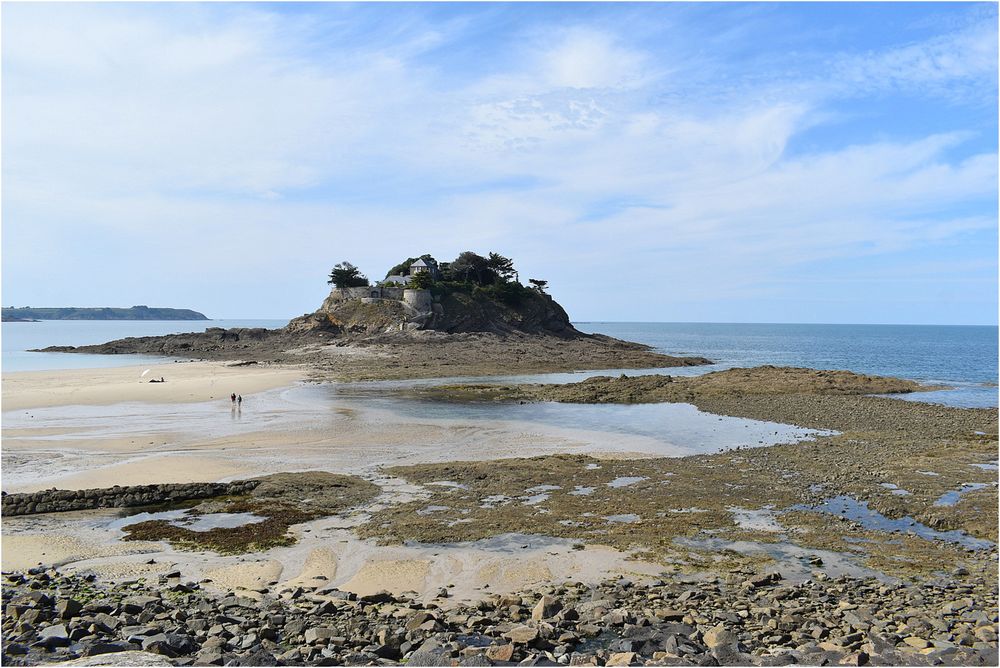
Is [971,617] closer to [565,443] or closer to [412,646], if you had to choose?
[412,646]

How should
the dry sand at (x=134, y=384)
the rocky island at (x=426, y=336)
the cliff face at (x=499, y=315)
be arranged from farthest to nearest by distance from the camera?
the cliff face at (x=499, y=315) → the rocky island at (x=426, y=336) → the dry sand at (x=134, y=384)

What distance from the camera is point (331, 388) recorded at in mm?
43812

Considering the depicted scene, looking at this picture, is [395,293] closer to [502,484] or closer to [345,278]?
[345,278]

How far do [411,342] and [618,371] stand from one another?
2582cm

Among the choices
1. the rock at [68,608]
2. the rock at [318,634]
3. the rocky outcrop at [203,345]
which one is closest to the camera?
the rock at [318,634]

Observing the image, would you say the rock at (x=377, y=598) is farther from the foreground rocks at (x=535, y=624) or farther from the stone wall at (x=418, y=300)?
the stone wall at (x=418, y=300)

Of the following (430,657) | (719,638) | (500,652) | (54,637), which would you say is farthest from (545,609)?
(54,637)

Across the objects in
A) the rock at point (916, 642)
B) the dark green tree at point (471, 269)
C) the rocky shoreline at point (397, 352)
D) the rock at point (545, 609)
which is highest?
the dark green tree at point (471, 269)

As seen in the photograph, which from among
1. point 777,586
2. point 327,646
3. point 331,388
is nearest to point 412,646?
point 327,646

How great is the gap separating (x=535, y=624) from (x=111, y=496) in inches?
509

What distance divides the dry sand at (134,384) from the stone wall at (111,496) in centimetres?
2217

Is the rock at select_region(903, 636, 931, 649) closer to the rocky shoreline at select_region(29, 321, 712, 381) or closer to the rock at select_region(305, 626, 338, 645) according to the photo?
the rock at select_region(305, 626, 338, 645)

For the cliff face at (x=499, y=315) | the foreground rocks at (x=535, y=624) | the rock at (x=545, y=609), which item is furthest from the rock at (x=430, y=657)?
the cliff face at (x=499, y=315)

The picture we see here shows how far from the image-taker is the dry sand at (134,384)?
121ft
